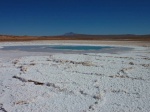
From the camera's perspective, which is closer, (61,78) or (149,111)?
(149,111)

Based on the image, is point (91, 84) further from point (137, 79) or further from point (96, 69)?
point (96, 69)

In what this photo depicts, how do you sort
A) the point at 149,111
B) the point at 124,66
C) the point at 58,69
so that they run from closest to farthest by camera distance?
1. the point at 149,111
2. the point at 58,69
3. the point at 124,66

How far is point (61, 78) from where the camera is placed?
712cm

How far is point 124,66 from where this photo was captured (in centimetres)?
931

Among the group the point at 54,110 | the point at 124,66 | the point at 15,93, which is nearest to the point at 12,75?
the point at 15,93

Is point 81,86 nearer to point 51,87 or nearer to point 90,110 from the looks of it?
point 51,87

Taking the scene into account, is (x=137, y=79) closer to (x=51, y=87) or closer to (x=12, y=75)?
(x=51, y=87)

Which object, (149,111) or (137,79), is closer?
(149,111)

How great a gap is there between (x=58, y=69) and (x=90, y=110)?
3.99 metres

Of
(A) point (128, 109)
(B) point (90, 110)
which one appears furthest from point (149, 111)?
(B) point (90, 110)

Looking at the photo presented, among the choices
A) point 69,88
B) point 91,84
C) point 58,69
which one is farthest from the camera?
point 58,69

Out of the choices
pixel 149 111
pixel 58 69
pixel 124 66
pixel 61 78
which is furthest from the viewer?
pixel 124 66

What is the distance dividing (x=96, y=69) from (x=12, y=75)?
268cm

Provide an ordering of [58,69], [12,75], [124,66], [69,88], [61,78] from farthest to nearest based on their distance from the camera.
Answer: [124,66] < [58,69] < [12,75] < [61,78] < [69,88]
